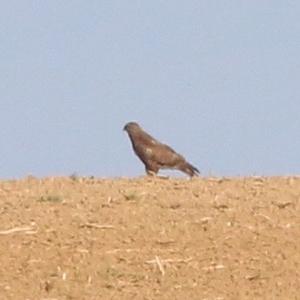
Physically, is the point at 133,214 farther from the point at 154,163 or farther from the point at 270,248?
the point at 154,163

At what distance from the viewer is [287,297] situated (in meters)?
10.9

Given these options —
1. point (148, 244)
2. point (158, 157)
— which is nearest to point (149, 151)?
point (158, 157)

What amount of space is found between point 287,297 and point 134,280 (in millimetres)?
1254

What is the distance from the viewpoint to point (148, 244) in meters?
11.7

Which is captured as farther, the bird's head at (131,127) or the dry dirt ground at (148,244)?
the bird's head at (131,127)

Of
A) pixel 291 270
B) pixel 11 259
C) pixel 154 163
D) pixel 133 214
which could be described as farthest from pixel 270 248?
pixel 154 163

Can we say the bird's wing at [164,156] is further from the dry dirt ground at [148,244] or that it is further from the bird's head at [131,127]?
the dry dirt ground at [148,244]

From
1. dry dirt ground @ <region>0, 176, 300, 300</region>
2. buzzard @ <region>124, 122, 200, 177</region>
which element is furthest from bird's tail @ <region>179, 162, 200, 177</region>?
dry dirt ground @ <region>0, 176, 300, 300</region>

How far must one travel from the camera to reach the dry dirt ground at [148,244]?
1100 cm

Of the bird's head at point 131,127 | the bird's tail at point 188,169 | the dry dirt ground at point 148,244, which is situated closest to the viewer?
the dry dirt ground at point 148,244

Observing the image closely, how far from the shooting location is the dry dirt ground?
433 inches

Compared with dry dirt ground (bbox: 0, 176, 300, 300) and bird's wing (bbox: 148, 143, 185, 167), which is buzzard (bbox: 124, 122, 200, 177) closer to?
bird's wing (bbox: 148, 143, 185, 167)

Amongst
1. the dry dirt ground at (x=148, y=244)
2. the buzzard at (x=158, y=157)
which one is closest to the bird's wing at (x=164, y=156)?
the buzzard at (x=158, y=157)

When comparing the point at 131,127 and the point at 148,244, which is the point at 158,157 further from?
the point at 148,244
